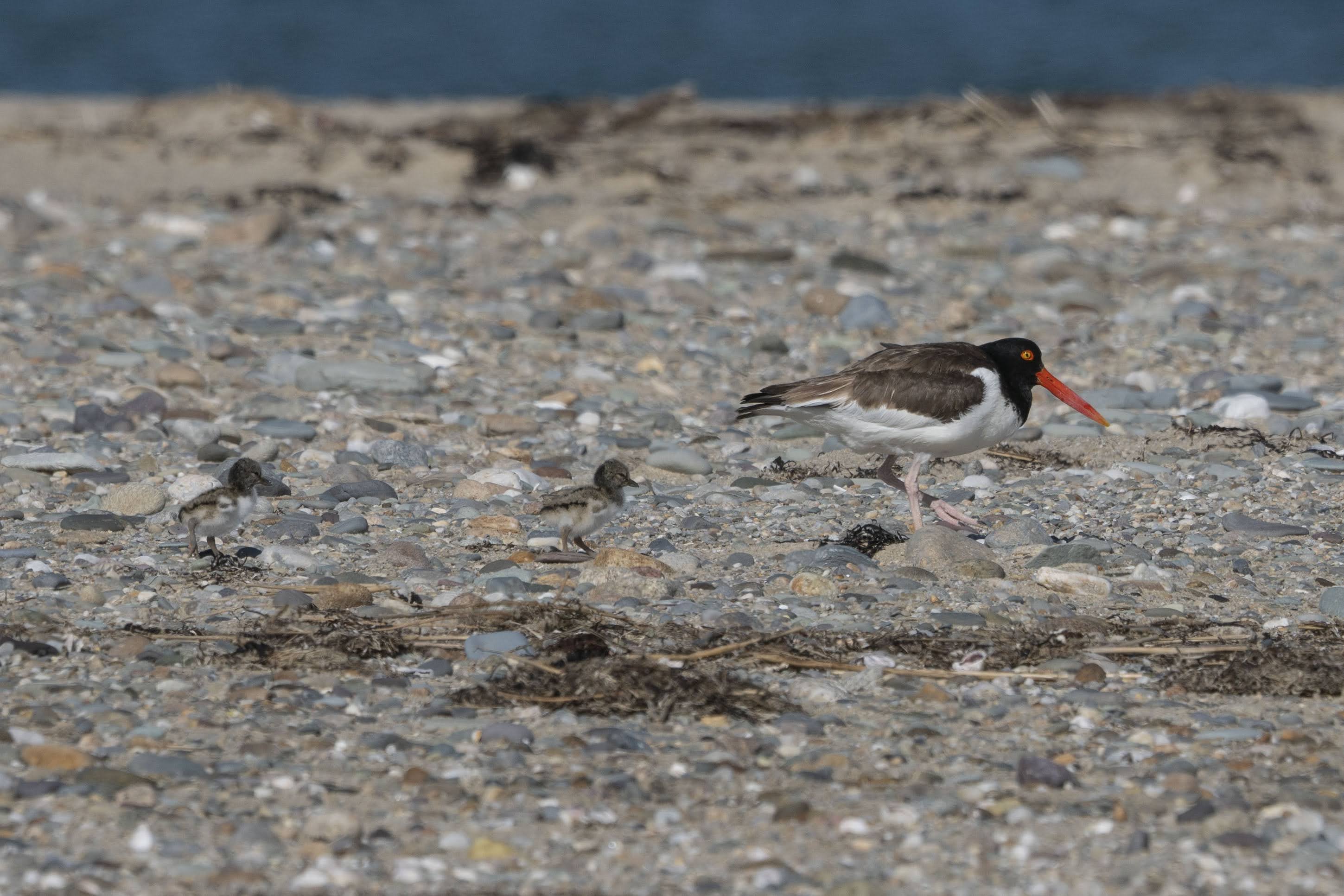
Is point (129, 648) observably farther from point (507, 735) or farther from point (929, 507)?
point (929, 507)

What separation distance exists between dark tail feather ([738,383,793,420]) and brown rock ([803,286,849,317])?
11.5 ft

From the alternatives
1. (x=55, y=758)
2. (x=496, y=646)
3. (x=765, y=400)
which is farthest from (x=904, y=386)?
(x=55, y=758)

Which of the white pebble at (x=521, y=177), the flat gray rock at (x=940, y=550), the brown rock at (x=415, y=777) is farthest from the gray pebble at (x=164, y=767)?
the white pebble at (x=521, y=177)

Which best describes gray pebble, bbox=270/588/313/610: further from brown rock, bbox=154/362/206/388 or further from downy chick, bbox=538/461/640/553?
brown rock, bbox=154/362/206/388

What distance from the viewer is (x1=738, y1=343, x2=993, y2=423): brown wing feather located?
21.0 ft

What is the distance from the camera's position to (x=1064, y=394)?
7223 mm

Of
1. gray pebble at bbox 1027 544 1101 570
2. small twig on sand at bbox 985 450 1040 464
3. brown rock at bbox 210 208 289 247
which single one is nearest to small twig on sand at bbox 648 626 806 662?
gray pebble at bbox 1027 544 1101 570

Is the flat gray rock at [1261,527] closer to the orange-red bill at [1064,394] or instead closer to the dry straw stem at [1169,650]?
the orange-red bill at [1064,394]

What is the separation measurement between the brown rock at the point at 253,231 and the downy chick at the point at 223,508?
601 centimetres

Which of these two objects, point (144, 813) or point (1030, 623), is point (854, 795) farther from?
point (144, 813)

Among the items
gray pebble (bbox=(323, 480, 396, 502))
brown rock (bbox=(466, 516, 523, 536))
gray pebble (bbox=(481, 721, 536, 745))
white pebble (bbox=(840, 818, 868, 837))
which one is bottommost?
white pebble (bbox=(840, 818, 868, 837))

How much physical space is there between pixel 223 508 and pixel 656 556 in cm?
163

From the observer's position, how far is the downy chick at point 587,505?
5930 mm

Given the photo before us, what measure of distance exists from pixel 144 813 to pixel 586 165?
36.1 ft
